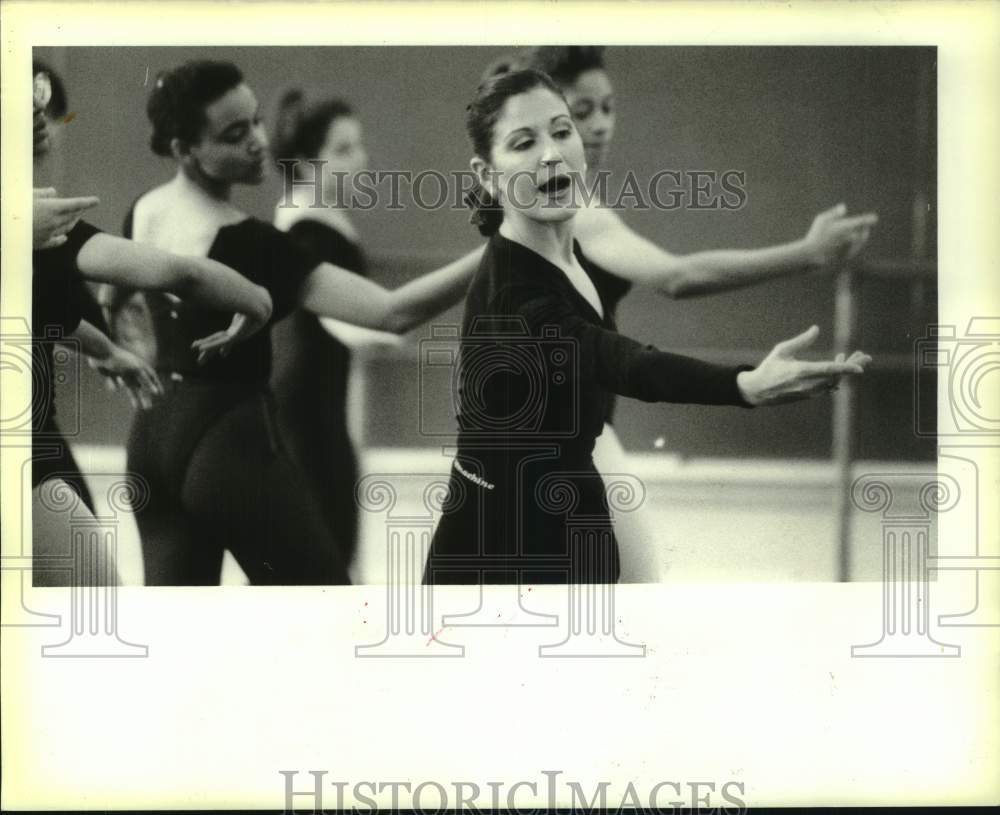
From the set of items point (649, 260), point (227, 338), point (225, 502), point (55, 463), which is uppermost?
point (649, 260)

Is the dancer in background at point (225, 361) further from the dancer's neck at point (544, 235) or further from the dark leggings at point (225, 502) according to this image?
the dancer's neck at point (544, 235)

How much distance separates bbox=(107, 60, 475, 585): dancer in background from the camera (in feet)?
11.8

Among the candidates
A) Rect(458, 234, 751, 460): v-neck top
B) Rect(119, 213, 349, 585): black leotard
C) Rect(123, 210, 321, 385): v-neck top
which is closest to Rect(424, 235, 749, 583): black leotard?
Rect(458, 234, 751, 460): v-neck top

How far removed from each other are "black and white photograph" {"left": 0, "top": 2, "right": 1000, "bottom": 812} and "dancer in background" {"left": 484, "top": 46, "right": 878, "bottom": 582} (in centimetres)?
1

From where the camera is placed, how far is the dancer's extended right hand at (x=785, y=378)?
3.63 metres

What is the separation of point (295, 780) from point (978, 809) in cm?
202

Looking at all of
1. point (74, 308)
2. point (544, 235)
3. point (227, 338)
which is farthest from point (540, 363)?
point (74, 308)

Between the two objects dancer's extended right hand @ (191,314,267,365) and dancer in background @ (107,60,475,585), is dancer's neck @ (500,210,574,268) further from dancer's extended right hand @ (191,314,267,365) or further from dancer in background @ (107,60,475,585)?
dancer's extended right hand @ (191,314,267,365)

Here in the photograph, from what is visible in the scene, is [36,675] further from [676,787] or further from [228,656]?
[676,787]

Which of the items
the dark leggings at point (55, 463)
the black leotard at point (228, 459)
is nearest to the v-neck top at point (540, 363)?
the black leotard at point (228, 459)

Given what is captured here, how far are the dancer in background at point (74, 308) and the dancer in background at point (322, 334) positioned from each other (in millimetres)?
158

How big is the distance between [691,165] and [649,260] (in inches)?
11.8

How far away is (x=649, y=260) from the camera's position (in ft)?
11.9

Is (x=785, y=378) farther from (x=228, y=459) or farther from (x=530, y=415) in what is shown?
(x=228, y=459)
